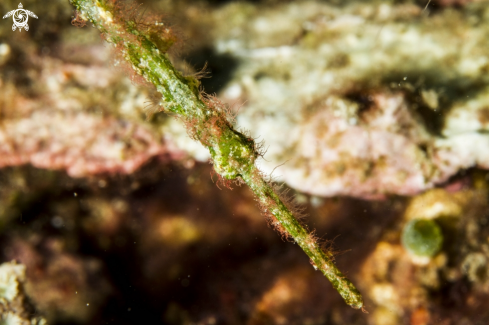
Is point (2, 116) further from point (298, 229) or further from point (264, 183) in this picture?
point (298, 229)

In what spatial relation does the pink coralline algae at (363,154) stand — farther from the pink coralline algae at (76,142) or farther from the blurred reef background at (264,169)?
the pink coralline algae at (76,142)

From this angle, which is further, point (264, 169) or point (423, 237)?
point (423, 237)

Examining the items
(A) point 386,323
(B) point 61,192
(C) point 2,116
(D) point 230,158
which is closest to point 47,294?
(B) point 61,192

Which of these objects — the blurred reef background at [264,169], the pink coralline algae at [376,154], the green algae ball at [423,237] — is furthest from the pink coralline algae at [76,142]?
the green algae ball at [423,237]

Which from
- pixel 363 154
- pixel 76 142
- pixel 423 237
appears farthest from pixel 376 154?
pixel 76 142

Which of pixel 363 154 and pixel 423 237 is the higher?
pixel 363 154

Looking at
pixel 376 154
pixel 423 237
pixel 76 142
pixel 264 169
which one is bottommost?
pixel 423 237

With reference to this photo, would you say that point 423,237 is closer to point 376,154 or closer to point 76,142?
point 376,154
